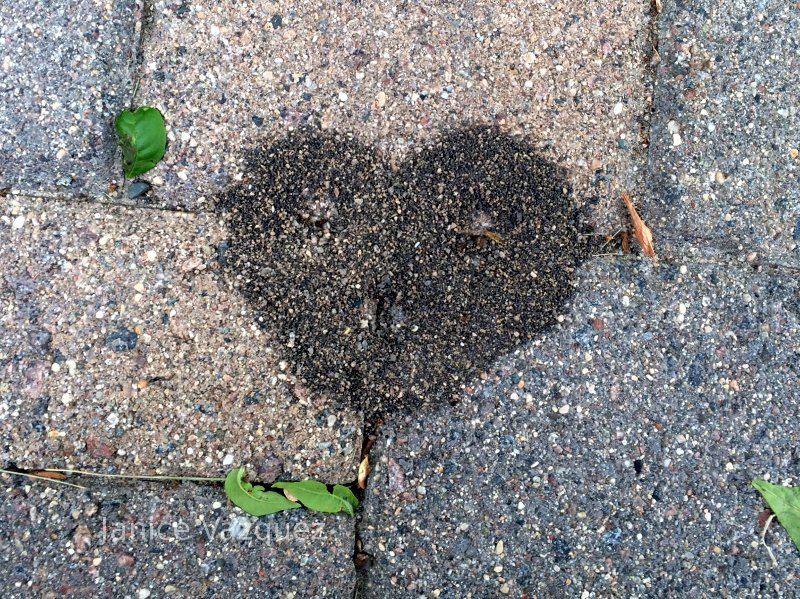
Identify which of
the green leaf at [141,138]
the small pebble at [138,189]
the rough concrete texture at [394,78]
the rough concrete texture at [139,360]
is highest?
the rough concrete texture at [394,78]

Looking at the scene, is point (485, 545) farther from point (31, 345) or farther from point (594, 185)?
point (31, 345)

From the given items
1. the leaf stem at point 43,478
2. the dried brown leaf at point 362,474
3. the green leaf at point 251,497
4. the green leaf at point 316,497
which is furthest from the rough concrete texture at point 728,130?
the leaf stem at point 43,478

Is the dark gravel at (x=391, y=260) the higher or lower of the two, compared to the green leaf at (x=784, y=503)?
higher

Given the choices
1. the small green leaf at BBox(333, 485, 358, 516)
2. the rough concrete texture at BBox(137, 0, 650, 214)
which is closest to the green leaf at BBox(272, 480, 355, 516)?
the small green leaf at BBox(333, 485, 358, 516)

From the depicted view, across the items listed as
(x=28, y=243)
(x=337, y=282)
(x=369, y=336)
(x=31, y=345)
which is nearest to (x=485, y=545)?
(x=369, y=336)

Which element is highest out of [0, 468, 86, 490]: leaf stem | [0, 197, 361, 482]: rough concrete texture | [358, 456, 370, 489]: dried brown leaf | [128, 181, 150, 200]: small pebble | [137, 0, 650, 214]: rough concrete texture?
[137, 0, 650, 214]: rough concrete texture

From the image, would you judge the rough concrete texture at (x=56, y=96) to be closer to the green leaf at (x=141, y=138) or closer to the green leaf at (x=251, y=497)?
the green leaf at (x=141, y=138)

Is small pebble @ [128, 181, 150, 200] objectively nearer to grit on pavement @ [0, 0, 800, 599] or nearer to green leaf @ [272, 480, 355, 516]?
grit on pavement @ [0, 0, 800, 599]
